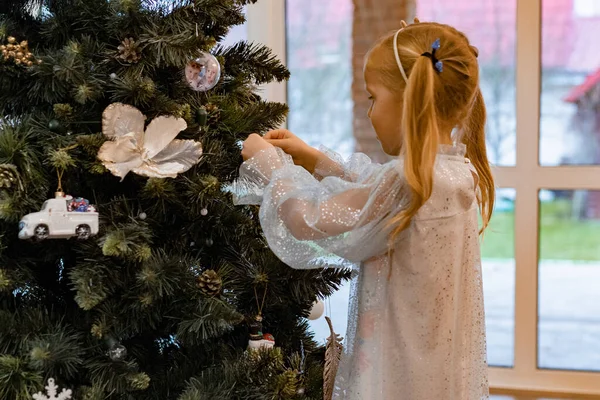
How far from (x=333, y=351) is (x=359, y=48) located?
131 cm

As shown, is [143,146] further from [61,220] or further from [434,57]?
[434,57]

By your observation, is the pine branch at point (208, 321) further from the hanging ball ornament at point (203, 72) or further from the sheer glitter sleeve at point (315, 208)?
the hanging ball ornament at point (203, 72)

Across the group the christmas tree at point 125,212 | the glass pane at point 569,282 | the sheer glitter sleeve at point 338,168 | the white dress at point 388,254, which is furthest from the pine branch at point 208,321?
the glass pane at point 569,282

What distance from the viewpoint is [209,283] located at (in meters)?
0.89

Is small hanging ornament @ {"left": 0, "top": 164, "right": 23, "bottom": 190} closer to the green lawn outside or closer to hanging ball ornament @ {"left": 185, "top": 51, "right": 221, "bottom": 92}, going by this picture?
hanging ball ornament @ {"left": 185, "top": 51, "right": 221, "bottom": 92}

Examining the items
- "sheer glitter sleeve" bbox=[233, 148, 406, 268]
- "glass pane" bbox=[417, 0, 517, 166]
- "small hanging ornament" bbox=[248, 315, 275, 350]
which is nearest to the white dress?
"sheer glitter sleeve" bbox=[233, 148, 406, 268]

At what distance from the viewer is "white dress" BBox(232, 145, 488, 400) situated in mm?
921

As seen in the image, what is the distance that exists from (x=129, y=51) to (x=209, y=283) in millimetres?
324

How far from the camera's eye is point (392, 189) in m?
0.91

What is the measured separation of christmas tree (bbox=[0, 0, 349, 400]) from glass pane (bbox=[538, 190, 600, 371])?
1.39 meters

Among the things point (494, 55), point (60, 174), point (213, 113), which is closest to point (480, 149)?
point (213, 113)

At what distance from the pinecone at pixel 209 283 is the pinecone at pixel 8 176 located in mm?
265

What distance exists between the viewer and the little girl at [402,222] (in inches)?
35.9

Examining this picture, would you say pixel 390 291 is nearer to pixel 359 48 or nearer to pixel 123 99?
pixel 123 99
